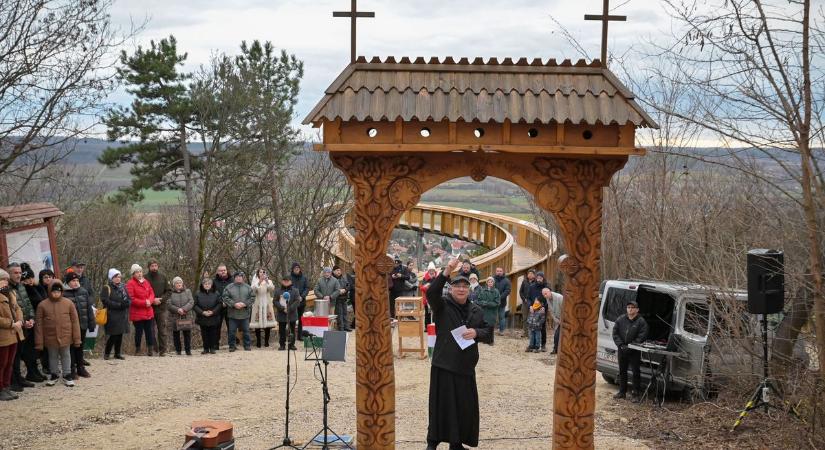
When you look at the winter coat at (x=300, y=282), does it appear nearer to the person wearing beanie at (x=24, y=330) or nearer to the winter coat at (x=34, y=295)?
the winter coat at (x=34, y=295)

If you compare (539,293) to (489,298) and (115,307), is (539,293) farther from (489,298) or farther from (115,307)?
(115,307)

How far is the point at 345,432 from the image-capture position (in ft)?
36.8

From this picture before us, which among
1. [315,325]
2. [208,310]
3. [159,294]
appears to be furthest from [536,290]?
[315,325]

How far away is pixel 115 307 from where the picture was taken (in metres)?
15.1

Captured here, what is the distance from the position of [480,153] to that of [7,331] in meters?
7.34

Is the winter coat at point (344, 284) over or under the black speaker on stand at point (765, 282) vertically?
under

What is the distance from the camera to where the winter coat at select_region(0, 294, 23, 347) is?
39.4 feet

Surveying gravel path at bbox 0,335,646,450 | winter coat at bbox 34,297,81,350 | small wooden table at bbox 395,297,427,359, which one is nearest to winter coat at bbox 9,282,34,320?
winter coat at bbox 34,297,81,350

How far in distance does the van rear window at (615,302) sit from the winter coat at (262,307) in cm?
631

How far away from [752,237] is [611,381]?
3.27 metres

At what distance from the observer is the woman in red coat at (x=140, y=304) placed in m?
15.5

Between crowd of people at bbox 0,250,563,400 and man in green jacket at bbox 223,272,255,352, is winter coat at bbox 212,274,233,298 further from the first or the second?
man in green jacket at bbox 223,272,255,352

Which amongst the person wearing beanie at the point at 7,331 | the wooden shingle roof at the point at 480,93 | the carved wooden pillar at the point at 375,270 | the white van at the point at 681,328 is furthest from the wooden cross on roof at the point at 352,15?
the person wearing beanie at the point at 7,331

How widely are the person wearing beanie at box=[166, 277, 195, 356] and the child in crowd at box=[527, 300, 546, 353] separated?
Result: 246 inches
